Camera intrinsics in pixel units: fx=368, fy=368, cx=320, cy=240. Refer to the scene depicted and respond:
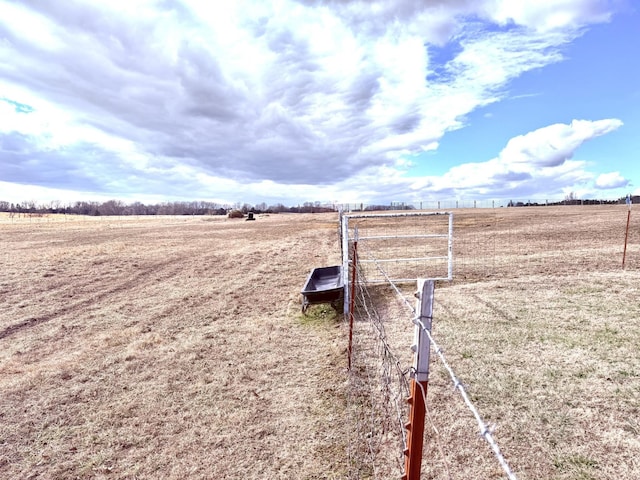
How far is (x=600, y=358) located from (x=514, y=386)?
135 centimetres

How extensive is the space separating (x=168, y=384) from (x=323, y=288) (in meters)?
3.80

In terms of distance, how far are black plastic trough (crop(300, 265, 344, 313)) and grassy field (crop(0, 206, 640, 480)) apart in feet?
1.20

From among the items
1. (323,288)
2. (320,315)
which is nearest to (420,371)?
(320,315)

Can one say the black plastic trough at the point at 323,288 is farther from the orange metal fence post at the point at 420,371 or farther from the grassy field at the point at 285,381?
the orange metal fence post at the point at 420,371

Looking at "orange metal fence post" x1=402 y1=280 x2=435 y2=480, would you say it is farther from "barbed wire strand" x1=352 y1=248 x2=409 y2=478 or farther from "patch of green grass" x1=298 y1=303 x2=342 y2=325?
"patch of green grass" x1=298 y1=303 x2=342 y2=325

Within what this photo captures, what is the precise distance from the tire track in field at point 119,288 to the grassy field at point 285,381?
0.22ft

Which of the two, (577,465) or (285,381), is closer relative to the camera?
(577,465)

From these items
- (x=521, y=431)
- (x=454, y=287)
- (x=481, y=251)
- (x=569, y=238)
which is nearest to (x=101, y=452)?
(x=521, y=431)

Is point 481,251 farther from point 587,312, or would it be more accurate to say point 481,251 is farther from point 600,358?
point 600,358

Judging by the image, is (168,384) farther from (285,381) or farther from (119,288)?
(119,288)

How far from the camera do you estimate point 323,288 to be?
753 centimetres

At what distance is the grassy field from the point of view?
295 centimetres

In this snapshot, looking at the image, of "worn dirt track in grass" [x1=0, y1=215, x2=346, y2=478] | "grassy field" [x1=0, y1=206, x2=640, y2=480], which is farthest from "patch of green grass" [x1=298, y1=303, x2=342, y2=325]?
"worn dirt track in grass" [x1=0, y1=215, x2=346, y2=478]

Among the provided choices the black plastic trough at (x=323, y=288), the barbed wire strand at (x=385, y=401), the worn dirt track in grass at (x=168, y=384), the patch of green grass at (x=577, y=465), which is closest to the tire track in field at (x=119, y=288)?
the worn dirt track in grass at (x=168, y=384)
